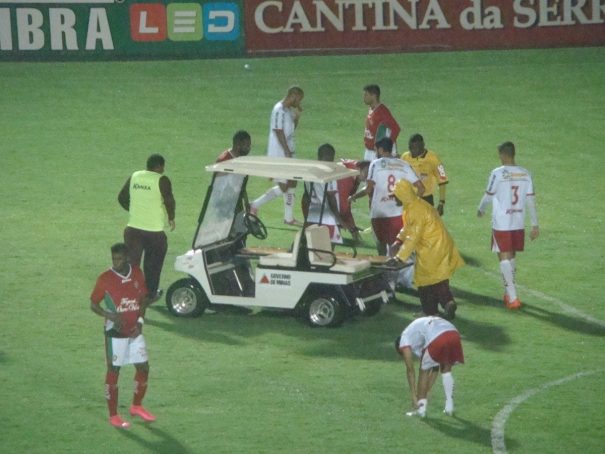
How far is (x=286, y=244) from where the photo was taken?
2203 cm

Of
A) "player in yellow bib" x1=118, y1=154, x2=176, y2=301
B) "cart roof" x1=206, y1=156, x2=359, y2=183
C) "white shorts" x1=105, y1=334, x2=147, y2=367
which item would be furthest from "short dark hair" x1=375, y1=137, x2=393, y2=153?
"white shorts" x1=105, y1=334, x2=147, y2=367

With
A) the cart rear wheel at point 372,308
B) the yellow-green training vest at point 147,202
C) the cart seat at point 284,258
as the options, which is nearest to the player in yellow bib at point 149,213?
the yellow-green training vest at point 147,202

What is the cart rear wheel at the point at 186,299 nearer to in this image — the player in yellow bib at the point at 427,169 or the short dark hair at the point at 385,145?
the short dark hair at the point at 385,145

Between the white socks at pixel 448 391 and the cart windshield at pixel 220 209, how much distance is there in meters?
4.63

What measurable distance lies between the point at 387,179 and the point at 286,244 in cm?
339

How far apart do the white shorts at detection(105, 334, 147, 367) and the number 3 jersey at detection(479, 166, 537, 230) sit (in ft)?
19.2

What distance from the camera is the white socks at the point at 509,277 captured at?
61.7 ft

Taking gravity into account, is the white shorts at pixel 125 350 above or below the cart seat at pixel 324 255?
below

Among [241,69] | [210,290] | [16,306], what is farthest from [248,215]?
[241,69]

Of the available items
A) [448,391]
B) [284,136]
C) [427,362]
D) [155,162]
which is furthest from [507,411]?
[284,136]

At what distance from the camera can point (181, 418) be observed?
14844mm

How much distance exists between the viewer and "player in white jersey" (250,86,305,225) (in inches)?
888

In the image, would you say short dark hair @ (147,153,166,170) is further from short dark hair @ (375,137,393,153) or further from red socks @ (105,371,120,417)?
red socks @ (105,371,120,417)

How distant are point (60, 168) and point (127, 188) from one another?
9.34 meters
